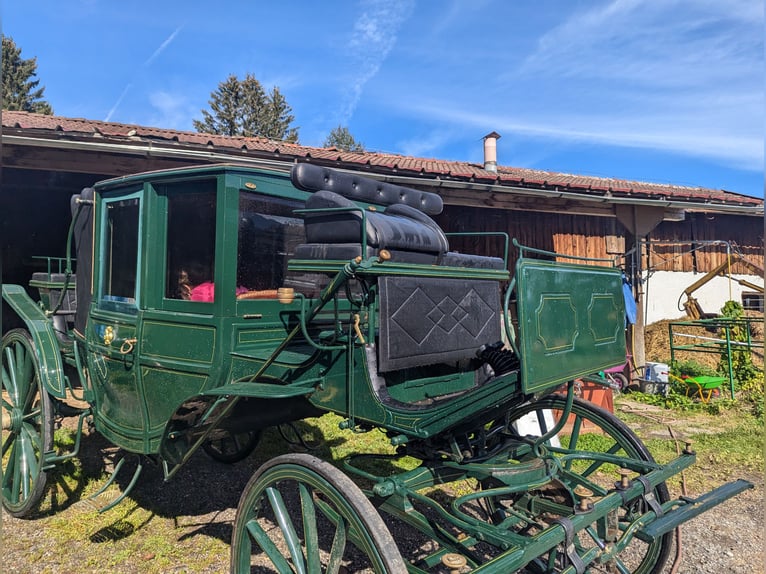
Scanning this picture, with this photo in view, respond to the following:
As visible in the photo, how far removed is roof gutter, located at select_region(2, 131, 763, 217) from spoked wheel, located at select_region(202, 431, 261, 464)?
89.6 inches

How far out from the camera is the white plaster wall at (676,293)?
32.7ft

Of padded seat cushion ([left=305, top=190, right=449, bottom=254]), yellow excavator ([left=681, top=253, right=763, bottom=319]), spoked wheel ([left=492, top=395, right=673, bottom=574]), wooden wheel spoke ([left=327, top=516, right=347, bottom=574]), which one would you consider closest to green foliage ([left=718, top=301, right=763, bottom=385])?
yellow excavator ([left=681, top=253, right=763, bottom=319])

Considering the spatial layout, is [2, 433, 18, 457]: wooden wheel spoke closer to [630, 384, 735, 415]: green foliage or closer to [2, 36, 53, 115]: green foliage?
[630, 384, 735, 415]: green foliage

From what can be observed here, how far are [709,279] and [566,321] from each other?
874cm

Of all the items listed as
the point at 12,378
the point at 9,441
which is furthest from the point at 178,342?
the point at 9,441

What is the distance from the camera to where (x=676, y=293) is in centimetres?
1029

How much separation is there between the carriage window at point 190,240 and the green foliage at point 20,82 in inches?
1196

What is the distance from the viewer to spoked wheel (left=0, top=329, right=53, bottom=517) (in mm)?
3549

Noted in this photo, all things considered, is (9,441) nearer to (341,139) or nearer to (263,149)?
(263,149)

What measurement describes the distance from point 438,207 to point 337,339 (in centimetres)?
165

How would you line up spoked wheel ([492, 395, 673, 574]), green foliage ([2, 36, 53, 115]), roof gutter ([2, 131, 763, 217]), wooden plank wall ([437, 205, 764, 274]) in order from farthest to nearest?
green foliage ([2, 36, 53, 115])
wooden plank wall ([437, 205, 764, 274])
roof gutter ([2, 131, 763, 217])
spoked wheel ([492, 395, 673, 574])

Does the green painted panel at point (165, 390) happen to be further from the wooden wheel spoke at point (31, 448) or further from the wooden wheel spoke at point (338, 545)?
the wooden wheel spoke at point (31, 448)

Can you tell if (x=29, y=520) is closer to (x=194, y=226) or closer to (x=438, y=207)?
(x=194, y=226)

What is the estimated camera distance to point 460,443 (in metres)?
2.51
